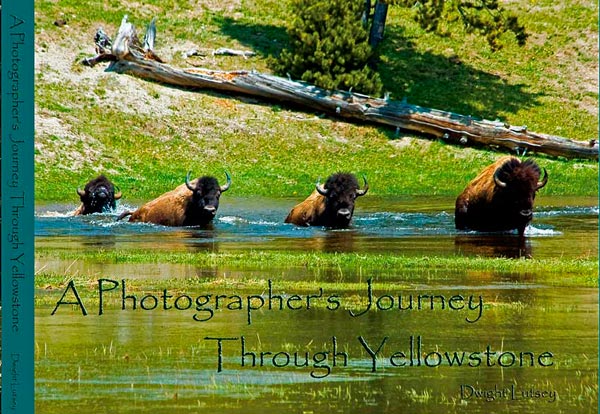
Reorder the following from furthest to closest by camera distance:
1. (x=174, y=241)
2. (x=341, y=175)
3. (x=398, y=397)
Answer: (x=341, y=175)
(x=174, y=241)
(x=398, y=397)

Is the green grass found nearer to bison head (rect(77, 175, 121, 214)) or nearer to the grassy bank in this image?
bison head (rect(77, 175, 121, 214))

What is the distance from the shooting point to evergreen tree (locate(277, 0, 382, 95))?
42469 millimetres

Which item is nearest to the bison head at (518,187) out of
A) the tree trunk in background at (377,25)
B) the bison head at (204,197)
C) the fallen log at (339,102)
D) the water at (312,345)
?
the water at (312,345)

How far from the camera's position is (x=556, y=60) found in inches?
1939

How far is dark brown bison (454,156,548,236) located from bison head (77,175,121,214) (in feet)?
26.8

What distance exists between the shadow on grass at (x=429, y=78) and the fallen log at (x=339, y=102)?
2088mm

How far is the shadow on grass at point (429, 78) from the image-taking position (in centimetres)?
4481

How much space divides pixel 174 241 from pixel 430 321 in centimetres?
1007

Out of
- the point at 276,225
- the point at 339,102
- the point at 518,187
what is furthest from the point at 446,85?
the point at 518,187

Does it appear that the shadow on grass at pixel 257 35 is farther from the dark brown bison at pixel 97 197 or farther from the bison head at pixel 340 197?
the bison head at pixel 340 197

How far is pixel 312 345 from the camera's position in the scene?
495 inches

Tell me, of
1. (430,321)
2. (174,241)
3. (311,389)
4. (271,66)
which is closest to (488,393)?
(311,389)

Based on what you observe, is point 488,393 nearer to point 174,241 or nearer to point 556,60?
point 174,241

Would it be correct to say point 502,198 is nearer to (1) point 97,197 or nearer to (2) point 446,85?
(1) point 97,197
